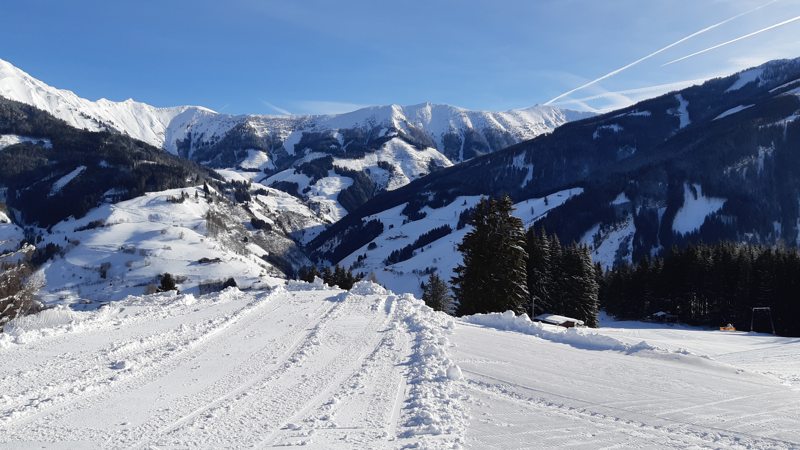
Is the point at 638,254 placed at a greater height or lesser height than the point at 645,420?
greater

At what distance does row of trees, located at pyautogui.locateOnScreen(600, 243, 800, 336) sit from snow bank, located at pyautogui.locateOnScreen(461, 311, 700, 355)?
176 ft

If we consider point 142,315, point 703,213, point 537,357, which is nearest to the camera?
point 537,357

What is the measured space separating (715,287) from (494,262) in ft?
148

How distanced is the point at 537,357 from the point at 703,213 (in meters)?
210

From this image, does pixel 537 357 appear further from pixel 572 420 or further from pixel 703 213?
pixel 703 213

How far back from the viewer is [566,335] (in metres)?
21.1

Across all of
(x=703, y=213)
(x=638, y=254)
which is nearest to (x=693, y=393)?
(x=638, y=254)

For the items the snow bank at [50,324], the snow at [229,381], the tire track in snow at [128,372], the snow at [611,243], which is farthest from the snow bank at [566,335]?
the snow at [611,243]

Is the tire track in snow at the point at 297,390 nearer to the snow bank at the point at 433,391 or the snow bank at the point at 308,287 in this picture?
the snow bank at the point at 433,391

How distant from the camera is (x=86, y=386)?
11.8 meters

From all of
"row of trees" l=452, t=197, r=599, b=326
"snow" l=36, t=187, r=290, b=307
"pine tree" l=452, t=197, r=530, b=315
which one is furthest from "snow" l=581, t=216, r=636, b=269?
"pine tree" l=452, t=197, r=530, b=315

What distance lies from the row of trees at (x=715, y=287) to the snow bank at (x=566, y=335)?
53.8 meters

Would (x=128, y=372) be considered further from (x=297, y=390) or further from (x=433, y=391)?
(x=433, y=391)

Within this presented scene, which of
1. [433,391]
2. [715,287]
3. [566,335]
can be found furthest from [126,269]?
[433,391]
